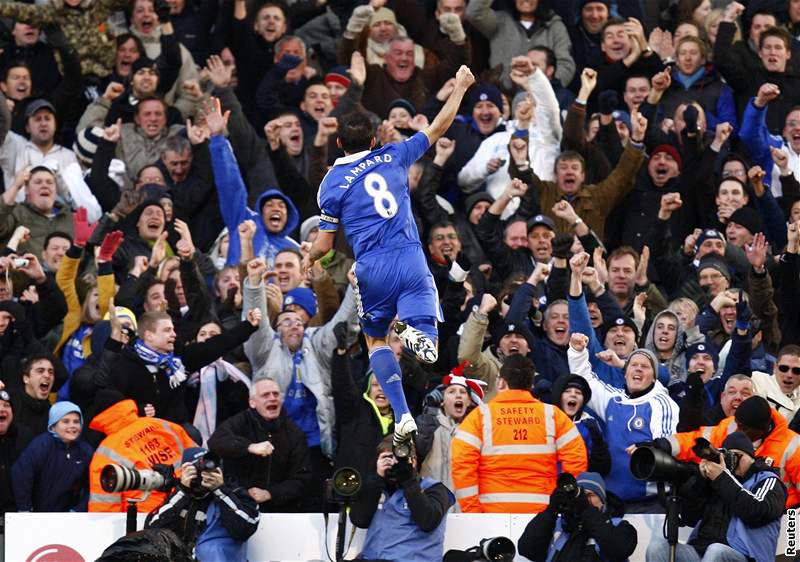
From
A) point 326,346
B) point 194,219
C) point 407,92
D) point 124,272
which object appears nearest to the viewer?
point 326,346

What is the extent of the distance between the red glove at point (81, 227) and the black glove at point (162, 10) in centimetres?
326

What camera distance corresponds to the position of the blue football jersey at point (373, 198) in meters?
11.0

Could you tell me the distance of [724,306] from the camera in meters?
15.1

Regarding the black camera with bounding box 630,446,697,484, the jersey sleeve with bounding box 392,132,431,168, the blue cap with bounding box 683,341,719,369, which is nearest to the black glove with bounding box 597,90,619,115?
the blue cap with bounding box 683,341,719,369

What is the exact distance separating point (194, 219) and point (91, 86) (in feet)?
9.15

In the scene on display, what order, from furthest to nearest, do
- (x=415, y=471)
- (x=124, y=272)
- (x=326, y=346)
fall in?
1. (x=124, y=272)
2. (x=326, y=346)
3. (x=415, y=471)

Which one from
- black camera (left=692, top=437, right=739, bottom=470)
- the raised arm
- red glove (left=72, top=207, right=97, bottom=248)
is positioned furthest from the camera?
red glove (left=72, top=207, right=97, bottom=248)

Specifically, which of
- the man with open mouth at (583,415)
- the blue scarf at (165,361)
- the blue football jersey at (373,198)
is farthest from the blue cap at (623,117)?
the blue football jersey at (373,198)

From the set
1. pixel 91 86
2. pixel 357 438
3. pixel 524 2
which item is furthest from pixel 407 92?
pixel 357 438

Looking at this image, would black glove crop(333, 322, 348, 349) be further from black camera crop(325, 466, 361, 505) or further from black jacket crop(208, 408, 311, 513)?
A: black camera crop(325, 466, 361, 505)

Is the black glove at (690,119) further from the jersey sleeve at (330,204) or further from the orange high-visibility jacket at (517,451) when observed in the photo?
the jersey sleeve at (330,204)

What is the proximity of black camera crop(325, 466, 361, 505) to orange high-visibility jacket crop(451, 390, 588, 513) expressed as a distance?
105 centimetres

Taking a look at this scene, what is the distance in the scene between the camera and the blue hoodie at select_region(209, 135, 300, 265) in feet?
54.3

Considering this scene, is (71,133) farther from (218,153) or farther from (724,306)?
(724,306)
